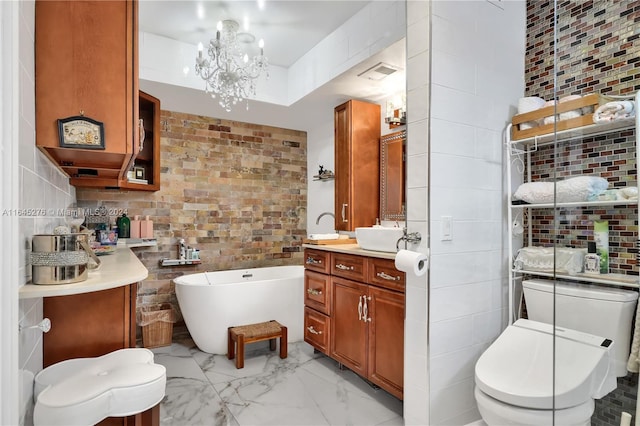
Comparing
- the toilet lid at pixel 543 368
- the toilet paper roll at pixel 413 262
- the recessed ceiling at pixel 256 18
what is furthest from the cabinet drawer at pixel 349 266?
the recessed ceiling at pixel 256 18

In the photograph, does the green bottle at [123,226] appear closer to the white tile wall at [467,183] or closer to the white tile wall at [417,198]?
the white tile wall at [417,198]

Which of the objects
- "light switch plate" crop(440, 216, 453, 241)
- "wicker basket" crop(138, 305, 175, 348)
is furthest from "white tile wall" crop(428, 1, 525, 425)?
"wicker basket" crop(138, 305, 175, 348)

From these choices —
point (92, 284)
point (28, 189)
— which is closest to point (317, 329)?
point (92, 284)

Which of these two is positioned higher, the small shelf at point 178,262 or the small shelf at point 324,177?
the small shelf at point 324,177

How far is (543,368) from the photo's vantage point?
4.67 ft

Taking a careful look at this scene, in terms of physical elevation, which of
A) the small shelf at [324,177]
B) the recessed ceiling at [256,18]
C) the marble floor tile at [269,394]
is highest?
the recessed ceiling at [256,18]

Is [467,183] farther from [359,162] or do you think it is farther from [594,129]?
[359,162]

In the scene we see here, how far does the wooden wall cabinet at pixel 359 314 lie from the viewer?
2160 mm

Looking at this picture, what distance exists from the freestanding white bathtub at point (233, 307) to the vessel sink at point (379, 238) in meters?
1.11

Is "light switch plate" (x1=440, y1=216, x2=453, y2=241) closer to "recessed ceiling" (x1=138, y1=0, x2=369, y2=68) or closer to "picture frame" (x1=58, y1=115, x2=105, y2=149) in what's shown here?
"picture frame" (x1=58, y1=115, x2=105, y2=149)

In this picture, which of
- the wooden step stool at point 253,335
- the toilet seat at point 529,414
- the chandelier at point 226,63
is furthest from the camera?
the wooden step stool at point 253,335

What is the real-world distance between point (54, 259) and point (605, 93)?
185cm

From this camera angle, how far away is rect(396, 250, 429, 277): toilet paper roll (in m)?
1.69

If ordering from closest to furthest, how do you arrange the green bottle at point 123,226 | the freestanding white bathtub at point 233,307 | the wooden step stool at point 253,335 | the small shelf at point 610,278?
the small shelf at point 610,278 → the wooden step stool at point 253,335 → the freestanding white bathtub at point 233,307 → the green bottle at point 123,226
